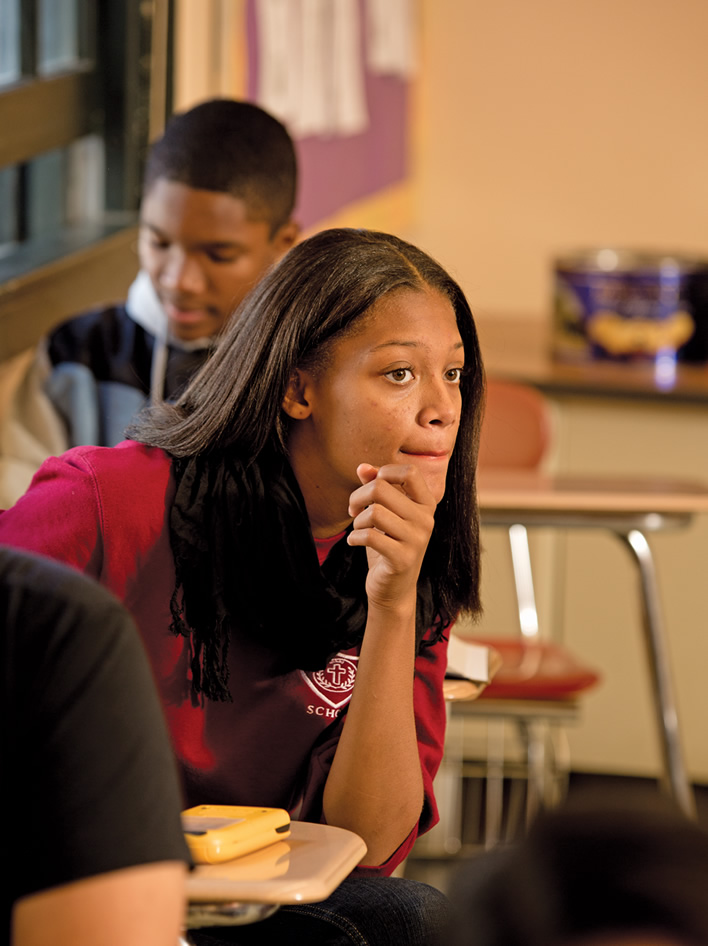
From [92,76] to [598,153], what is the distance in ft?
6.58

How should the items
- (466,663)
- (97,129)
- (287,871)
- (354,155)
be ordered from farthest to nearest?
(354,155), (97,129), (466,663), (287,871)

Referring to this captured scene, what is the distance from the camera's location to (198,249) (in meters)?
1.68

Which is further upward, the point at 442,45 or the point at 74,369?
the point at 442,45

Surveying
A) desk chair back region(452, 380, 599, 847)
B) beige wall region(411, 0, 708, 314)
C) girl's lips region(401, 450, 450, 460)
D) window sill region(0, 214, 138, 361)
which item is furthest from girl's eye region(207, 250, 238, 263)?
beige wall region(411, 0, 708, 314)

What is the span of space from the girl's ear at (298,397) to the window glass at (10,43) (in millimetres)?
1151

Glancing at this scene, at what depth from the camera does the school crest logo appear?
1132 mm

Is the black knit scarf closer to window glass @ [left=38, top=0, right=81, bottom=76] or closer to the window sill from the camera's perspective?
the window sill

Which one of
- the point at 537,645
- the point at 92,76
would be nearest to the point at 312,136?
the point at 92,76

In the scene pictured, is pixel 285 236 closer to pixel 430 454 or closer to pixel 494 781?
pixel 430 454

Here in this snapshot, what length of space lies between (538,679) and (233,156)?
1091mm

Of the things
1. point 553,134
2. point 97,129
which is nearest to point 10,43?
point 97,129

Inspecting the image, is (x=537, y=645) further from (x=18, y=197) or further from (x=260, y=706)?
(x=260, y=706)

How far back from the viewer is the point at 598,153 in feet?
12.7

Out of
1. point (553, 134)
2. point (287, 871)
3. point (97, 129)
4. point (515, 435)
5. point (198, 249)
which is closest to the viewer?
point (287, 871)
